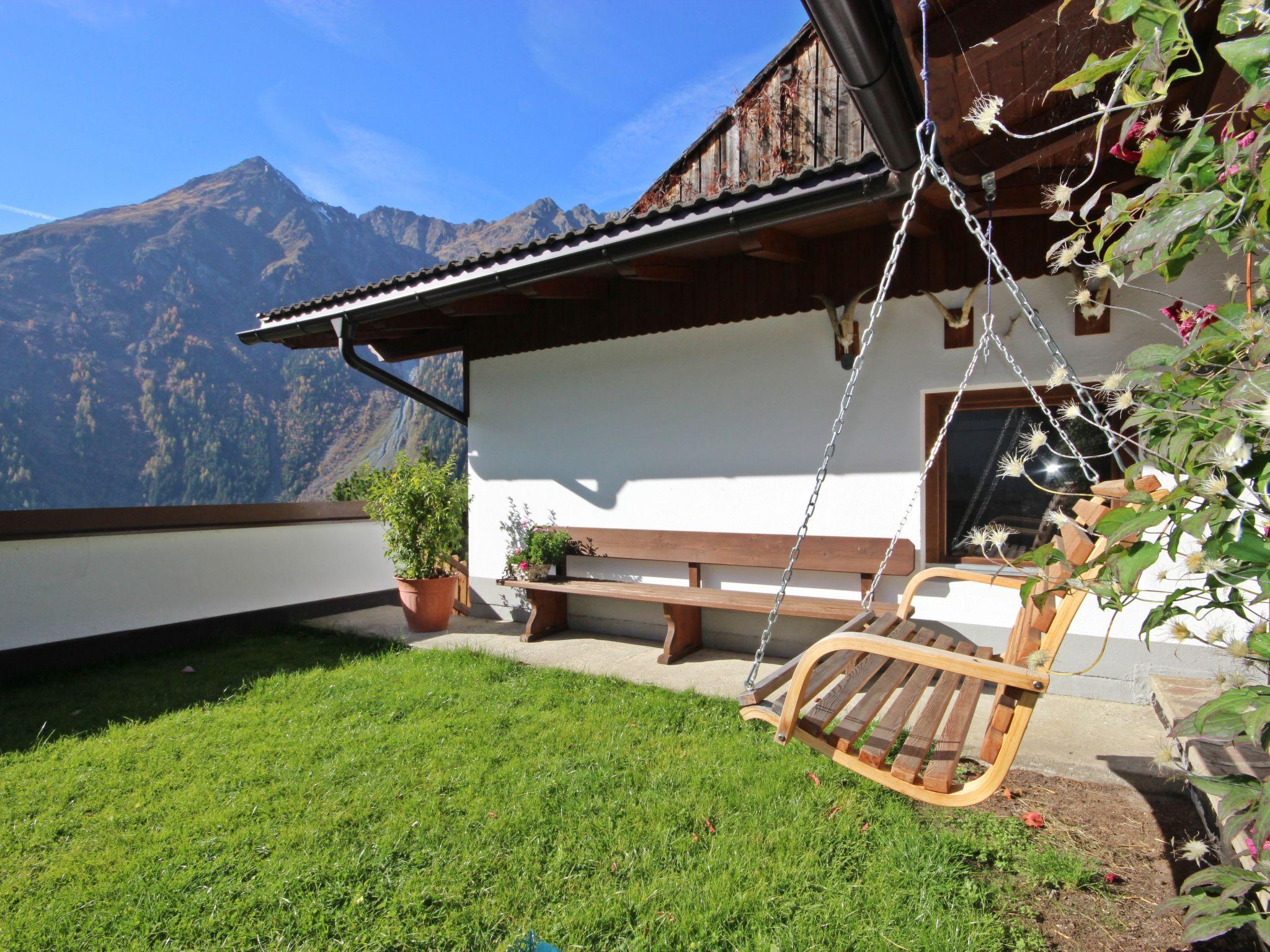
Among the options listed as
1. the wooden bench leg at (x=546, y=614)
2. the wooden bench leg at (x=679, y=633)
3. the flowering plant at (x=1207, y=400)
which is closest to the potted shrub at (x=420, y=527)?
the wooden bench leg at (x=546, y=614)

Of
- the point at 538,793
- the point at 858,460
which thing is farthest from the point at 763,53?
the point at 538,793

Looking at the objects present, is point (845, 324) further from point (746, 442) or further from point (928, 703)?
point (928, 703)

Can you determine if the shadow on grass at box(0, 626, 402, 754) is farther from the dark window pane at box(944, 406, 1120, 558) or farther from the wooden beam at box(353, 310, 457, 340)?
the dark window pane at box(944, 406, 1120, 558)

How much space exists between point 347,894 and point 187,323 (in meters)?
61.6

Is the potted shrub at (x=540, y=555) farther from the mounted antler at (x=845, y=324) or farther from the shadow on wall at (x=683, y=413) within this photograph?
the mounted antler at (x=845, y=324)

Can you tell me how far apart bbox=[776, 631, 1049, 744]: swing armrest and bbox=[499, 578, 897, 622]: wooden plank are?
1.94 metres

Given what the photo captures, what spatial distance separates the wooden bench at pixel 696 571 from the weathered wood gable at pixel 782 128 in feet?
11.7

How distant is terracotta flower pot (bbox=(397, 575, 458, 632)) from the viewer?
5906 mm

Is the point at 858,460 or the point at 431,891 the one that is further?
the point at 858,460

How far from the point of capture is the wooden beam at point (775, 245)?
400cm

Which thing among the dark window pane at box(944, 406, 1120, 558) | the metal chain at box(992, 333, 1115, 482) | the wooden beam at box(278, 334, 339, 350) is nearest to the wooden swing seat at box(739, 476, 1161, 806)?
the metal chain at box(992, 333, 1115, 482)

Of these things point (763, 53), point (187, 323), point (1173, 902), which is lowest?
point (1173, 902)

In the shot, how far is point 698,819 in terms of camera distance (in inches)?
99.6

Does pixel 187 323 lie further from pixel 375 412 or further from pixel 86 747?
pixel 86 747
